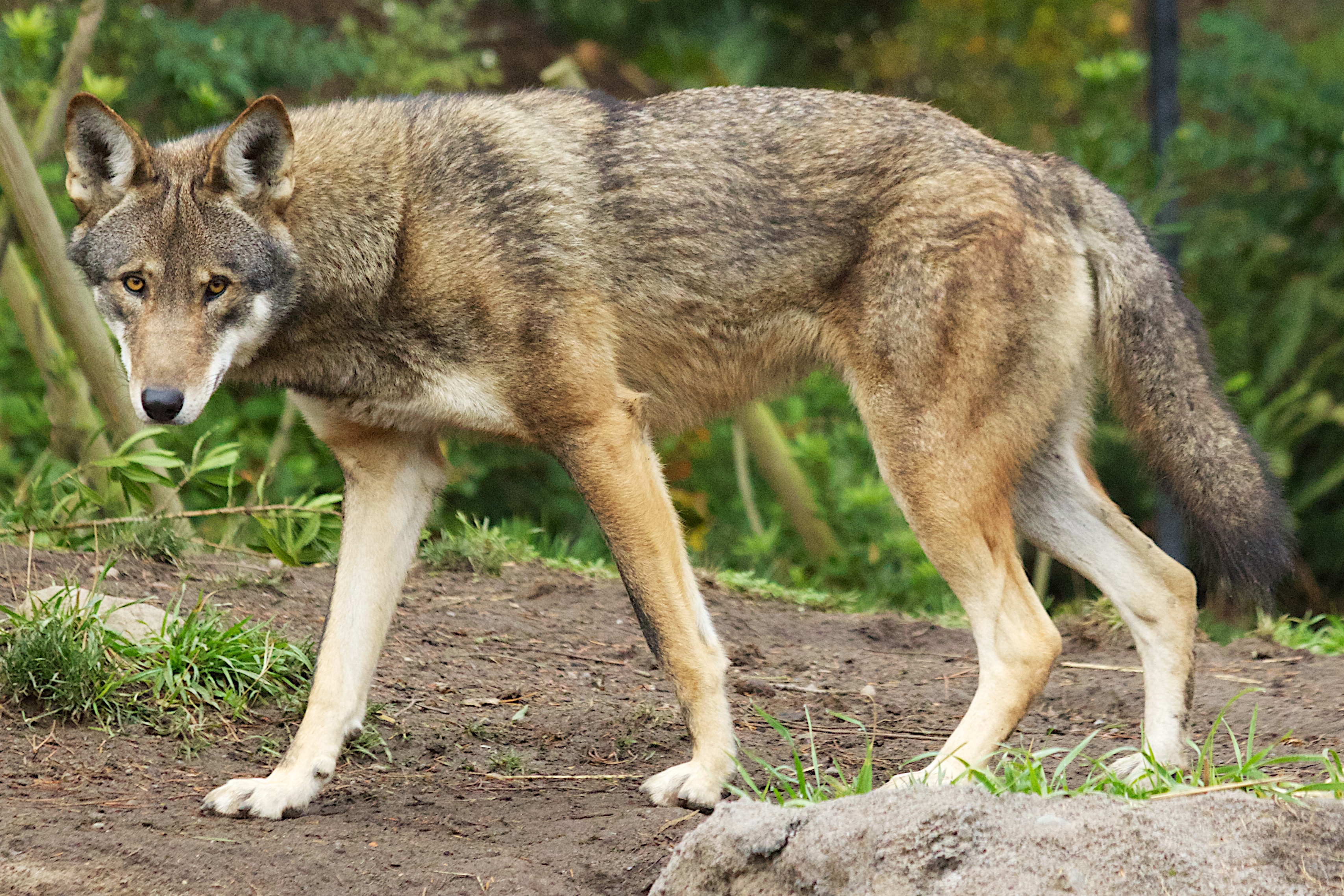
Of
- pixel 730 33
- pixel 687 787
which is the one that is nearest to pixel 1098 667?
pixel 687 787

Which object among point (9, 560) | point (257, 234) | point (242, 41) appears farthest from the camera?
point (242, 41)

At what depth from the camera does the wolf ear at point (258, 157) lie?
3.63m

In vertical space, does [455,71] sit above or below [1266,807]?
above

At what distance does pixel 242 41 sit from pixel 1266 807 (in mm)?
6685

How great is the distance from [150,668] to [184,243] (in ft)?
4.51

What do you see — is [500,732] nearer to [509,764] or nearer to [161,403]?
[509,764]

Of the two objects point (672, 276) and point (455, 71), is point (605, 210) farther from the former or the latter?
point (455, 71)

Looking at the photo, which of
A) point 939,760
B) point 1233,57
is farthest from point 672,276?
point 1233,57

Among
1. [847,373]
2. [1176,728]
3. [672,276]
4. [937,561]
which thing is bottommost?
[1176,728]

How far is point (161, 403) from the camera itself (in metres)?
3.43

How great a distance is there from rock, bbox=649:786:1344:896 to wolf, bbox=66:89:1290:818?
98 cm

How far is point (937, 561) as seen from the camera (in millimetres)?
3980

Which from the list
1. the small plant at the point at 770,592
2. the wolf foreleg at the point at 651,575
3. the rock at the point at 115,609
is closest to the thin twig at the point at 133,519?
the rock at the point at 115,609

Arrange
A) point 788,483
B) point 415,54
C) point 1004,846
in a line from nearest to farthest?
point 1004,846 → point 788,483 → point 415,54
